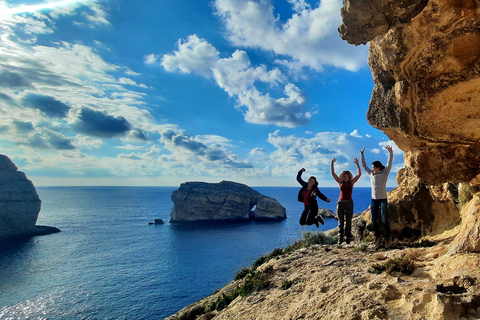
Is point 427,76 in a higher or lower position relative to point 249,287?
higher

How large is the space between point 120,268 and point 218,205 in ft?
228

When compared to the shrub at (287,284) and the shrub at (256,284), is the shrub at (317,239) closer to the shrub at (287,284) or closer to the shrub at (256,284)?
the shrub at (256,284)

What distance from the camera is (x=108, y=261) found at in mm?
59000

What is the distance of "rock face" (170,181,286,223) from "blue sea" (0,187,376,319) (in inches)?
930

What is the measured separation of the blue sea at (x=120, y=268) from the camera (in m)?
38.2

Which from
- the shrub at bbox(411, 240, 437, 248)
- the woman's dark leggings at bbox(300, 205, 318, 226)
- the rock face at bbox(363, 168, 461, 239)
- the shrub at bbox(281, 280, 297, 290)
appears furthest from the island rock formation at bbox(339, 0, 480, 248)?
the shrub at bbox(281, 280, 297, 290)

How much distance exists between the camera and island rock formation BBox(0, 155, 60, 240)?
290ft

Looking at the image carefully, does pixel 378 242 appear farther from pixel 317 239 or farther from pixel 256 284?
pixel 317 239

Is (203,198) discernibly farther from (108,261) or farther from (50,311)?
(50,311)

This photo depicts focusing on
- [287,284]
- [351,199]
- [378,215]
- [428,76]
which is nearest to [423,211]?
[378,215]

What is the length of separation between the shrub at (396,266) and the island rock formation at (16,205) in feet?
351

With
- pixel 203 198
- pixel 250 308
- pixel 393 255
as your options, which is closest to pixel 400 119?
pixel 393 255

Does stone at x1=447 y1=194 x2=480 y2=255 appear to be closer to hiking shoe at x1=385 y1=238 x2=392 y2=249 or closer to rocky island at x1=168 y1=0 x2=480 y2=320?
rocky island at x1=168 y1=0 x2=480 y2=320

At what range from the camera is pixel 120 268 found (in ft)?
177
